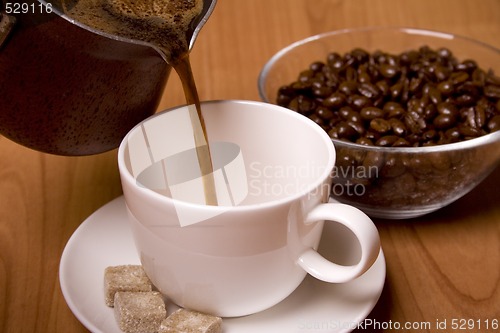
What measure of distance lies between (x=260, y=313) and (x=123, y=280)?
0.51 ft

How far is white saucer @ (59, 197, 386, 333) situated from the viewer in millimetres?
766

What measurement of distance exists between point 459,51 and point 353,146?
0.44 metres

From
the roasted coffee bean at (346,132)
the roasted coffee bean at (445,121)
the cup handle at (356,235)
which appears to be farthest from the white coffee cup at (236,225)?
the roasted coffee bean at (445,121)

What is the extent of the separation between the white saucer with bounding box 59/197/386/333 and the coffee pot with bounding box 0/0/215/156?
0.39ft

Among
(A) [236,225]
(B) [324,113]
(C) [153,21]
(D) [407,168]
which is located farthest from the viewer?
(B) [324,113]

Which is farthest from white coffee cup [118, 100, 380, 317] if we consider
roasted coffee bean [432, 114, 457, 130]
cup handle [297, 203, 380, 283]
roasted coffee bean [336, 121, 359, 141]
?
roasted coffee bean [432, 114, 457, 130]

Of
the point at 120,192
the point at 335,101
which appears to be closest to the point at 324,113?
the point at 335,101

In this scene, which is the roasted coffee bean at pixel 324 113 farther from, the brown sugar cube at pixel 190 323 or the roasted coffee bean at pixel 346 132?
the brown sugar cube at pixel 190 323

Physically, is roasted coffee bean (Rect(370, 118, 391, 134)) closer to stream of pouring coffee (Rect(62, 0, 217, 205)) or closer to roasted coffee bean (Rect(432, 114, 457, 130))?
roasted coffee bean (Rect(432, 114, 457, 130))

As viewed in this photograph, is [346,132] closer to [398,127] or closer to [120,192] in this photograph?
[398,127]

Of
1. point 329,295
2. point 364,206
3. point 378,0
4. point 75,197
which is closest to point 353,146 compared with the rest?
point 364,206

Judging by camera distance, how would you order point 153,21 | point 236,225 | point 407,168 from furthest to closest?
point 407,168, point 153,21, point 236,225

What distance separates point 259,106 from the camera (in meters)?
0.90

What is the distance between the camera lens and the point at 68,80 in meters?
0.84
